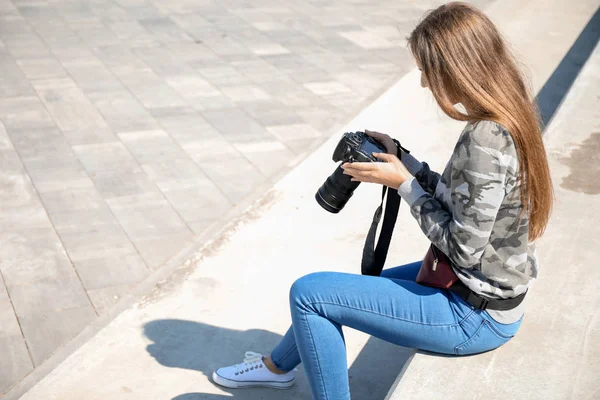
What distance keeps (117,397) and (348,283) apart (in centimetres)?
150

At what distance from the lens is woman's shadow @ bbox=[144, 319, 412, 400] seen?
3.44 meters

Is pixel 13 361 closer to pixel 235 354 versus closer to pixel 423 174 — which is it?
pixel 235 354

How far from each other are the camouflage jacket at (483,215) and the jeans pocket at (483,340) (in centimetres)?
6

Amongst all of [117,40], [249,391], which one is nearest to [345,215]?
[249,391]

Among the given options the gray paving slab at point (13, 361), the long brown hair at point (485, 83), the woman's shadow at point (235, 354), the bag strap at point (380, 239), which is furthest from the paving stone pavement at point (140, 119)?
the long brown hair at point (485, 83)

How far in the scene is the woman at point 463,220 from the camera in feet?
7.73

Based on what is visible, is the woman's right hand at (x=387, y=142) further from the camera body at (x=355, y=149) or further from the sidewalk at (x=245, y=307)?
the sidewalk at (x=245, y=307)

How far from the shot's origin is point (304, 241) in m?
4.76

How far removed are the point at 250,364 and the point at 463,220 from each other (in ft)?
4.84

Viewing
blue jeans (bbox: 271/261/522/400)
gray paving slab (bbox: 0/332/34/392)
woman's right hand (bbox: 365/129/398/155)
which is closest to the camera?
blue jeans (bbox: 271/261/522/400)

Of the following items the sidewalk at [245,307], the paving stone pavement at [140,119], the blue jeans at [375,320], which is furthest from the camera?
the paving stone pavement at [140,119]

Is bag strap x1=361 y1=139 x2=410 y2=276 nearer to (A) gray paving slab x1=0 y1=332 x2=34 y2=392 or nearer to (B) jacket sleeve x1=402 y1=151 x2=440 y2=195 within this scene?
(B) jacket sleeve x1=402 y1=151 x2=440 y2=195

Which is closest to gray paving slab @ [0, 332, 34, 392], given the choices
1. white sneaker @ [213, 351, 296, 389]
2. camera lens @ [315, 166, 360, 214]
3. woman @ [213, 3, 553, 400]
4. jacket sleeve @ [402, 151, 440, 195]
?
white sneaker @ [213, 351, 296, 389]

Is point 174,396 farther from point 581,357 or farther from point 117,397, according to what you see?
point 581,357
